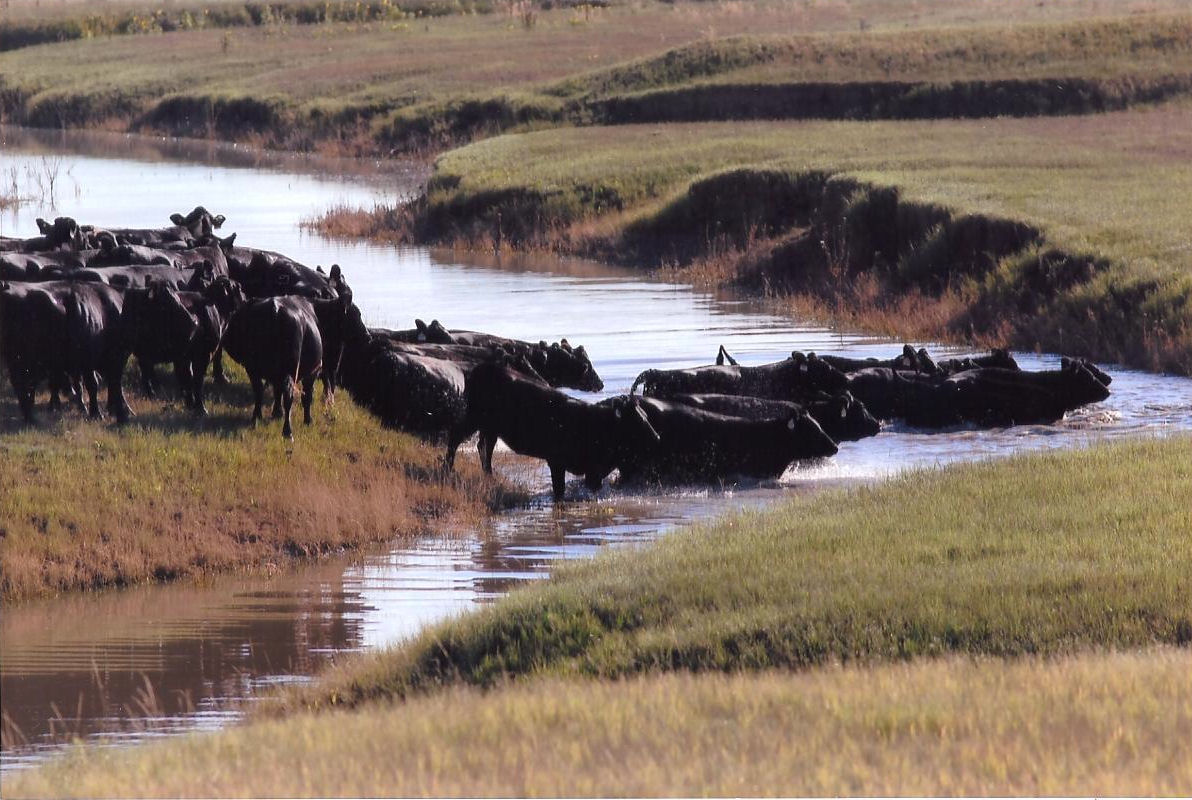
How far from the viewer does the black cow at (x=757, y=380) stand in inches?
747

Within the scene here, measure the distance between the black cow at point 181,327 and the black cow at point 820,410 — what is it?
4328 mm

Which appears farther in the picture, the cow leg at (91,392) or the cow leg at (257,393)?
the cow leg at (257,393)

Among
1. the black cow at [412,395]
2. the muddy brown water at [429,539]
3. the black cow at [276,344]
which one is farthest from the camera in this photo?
the black cow at [412,395]

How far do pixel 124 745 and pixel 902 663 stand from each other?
376 cm

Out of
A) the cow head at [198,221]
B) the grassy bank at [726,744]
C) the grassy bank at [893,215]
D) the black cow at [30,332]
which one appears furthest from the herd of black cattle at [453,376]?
the grassy bank at [726,744]

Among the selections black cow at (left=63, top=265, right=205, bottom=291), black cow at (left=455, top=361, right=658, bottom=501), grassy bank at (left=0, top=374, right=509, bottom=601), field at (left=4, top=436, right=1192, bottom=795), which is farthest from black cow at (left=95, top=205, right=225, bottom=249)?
field at (left=4, top=436, right=1192, bottom=795)

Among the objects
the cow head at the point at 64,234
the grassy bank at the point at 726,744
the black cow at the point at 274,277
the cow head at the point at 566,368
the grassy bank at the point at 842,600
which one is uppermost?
the cow head at the point at 64,234

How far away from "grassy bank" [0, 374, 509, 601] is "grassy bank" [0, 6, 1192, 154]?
124ft

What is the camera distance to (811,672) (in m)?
8.94

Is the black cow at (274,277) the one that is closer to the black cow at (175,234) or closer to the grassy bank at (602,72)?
the black cow at (175,234)

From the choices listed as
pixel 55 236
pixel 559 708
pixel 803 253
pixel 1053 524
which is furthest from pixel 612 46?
pixel 559 708

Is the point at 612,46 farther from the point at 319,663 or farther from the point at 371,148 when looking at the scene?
the point at 319,663

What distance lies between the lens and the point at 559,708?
25.5 feet

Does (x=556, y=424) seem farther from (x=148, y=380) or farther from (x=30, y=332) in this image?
(x=30, y=332)
